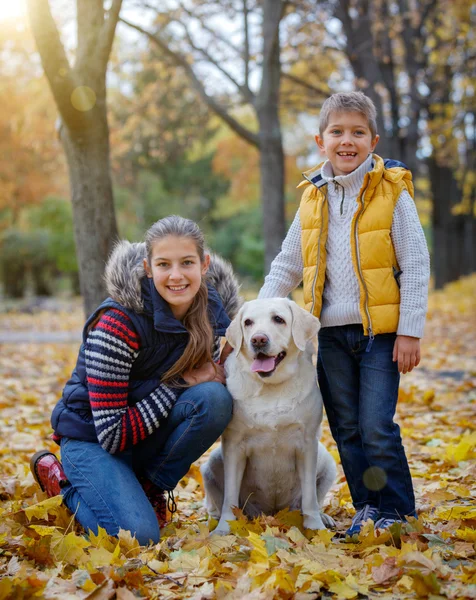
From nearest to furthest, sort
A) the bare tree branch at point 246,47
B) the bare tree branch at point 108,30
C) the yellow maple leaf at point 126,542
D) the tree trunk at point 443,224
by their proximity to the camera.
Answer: the yellow maple leaf at point 126,542
the bare tree branch at point 108,30
the bare tree branch at point 246,47
the tree trunk at point 443,224

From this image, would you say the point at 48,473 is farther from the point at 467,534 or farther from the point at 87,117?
the point at 87,117

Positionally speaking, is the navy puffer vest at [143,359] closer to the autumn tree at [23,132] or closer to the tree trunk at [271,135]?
the tree trunk at [271,135]

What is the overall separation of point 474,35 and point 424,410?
37.1 ft

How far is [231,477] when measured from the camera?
3.22 meters

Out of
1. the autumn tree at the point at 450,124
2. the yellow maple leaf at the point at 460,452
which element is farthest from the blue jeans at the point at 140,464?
the autumn tree at the point at 450,124

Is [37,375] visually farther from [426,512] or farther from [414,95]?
[414,95]

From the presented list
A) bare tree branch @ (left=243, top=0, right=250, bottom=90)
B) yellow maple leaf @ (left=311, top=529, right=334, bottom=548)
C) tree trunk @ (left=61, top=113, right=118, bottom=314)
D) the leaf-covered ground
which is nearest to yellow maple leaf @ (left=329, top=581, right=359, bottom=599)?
the leaf-covered ground

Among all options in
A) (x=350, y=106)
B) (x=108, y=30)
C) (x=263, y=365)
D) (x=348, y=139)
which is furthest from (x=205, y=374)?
(x=108, y=30)

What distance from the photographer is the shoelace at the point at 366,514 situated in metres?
3.18

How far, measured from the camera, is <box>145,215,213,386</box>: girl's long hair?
327 centimetres

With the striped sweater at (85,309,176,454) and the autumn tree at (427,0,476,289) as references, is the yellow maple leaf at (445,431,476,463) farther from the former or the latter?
the autumn tree at (427,0,476,289)

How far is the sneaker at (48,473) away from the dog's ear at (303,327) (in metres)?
1.42

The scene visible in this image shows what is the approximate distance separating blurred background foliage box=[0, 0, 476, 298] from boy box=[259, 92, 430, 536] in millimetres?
5836

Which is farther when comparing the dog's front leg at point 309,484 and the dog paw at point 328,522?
the dog paw at point 328,522
